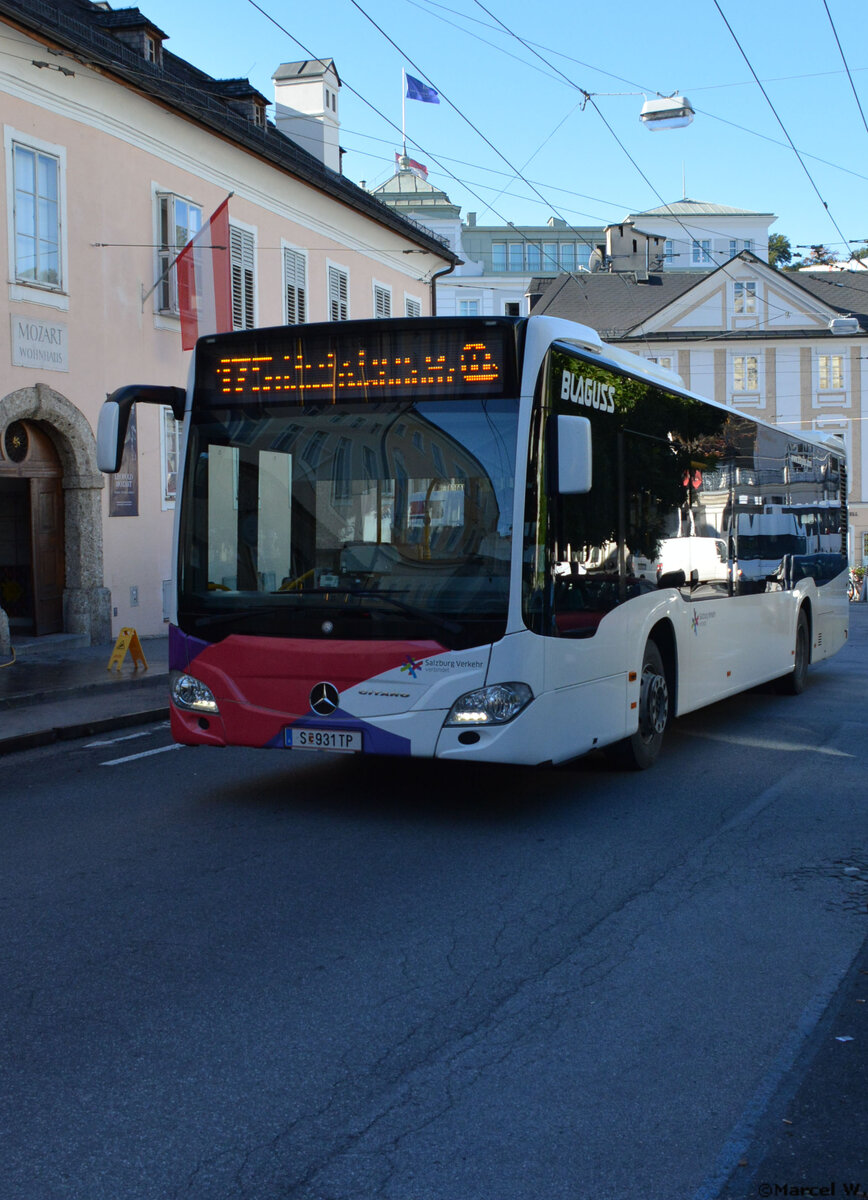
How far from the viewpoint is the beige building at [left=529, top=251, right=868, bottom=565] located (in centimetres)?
5681

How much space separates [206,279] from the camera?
67.6ft

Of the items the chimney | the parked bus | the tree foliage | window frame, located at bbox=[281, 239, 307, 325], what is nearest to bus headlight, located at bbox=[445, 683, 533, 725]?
the parked bus

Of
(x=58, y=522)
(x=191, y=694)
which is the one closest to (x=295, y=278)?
(x=58, y=522)

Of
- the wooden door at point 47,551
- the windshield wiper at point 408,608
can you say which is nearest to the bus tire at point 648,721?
the windshield wiper at point 408,608

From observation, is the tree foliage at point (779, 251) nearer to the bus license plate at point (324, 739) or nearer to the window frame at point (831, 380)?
the window frame at point (831, 380)

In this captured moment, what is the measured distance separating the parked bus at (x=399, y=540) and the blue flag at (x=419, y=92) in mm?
20974

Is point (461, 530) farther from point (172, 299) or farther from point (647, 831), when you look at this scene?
point (172, 299)

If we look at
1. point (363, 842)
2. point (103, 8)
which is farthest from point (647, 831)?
point (103, 8)

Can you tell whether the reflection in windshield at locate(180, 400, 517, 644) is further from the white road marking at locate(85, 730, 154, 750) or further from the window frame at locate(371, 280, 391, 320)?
the window frame at locate(371, 280, 391, 320)

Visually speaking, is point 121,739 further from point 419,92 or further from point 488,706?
point 419,92

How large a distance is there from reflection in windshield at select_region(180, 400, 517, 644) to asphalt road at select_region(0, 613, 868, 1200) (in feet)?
4.07

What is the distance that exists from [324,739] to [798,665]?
8079mm

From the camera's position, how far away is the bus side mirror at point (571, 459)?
24.0 ft

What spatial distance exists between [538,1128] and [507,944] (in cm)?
168
